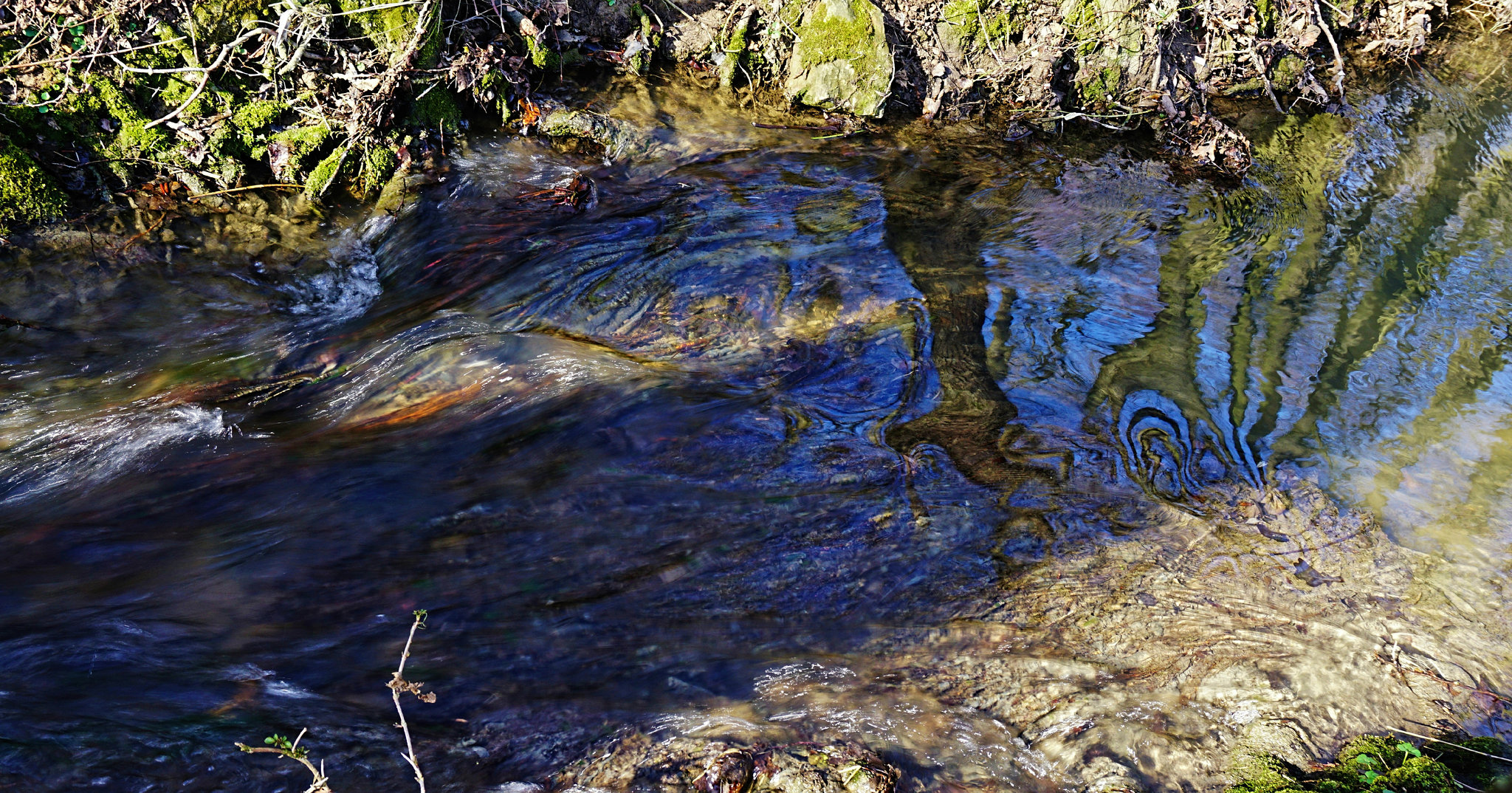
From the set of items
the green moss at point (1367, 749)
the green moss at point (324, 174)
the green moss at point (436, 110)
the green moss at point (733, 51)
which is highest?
the green moss at point (733, 51)

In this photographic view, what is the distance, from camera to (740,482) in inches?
161

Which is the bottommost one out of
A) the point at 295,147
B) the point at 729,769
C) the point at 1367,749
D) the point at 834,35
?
the point at 1367,749

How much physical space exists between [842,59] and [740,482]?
4928mm

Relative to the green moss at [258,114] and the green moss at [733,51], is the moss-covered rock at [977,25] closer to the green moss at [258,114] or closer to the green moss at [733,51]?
the green moss at [733,51]

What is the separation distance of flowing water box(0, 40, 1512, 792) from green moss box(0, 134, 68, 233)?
252 mm

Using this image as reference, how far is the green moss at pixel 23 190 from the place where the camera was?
484 centimetres

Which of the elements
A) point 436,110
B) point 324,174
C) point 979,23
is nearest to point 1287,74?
point 979,23

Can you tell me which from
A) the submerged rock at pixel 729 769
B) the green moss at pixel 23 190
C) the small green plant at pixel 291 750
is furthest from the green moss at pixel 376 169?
the submerged rock at pixel 729 769

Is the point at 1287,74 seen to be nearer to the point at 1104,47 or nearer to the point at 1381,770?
the point at 1104,47

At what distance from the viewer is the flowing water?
3004 millimetres

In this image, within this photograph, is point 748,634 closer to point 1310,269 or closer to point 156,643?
point 156,643

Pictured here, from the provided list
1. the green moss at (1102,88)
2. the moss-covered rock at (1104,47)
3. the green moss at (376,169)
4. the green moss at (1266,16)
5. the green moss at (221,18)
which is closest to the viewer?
the green moss at (221,18)

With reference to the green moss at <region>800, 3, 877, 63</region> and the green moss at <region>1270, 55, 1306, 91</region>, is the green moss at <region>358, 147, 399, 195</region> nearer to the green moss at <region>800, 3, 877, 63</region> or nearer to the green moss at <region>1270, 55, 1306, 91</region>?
the green moss at <region>800, 3, 877, 63</region>

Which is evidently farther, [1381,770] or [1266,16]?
[1266,16]
